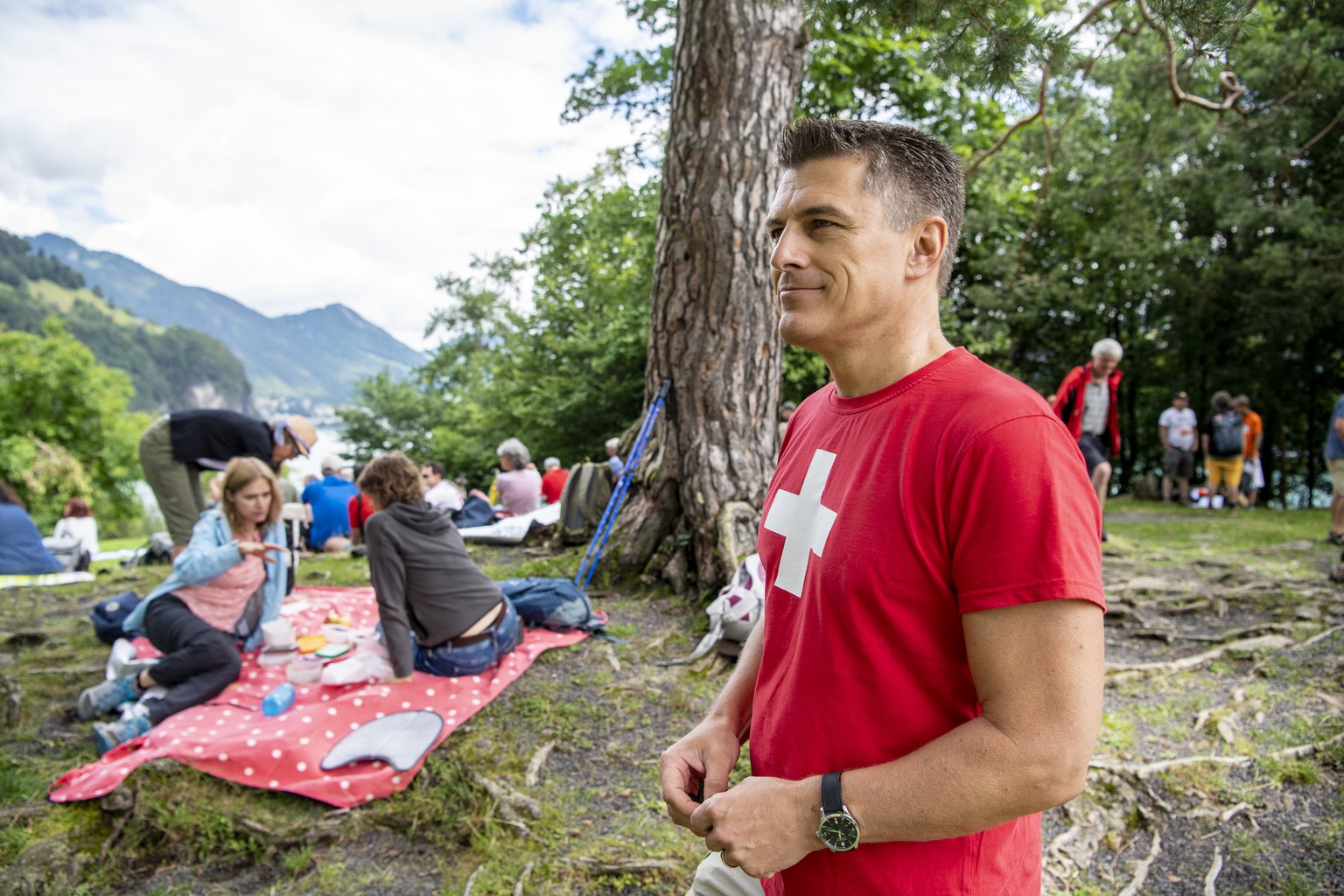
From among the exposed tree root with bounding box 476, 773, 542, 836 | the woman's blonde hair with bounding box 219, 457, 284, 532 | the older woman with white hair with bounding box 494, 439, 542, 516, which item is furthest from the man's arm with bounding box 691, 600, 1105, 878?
the older woman with white hair with bounding box 494, 439, 542, 516

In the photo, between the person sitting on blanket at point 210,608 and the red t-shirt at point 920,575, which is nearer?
the red t-shirt at point 920,575

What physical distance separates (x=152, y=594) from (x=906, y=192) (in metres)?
5.07

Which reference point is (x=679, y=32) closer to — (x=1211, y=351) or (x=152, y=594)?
(x=152, y=594)

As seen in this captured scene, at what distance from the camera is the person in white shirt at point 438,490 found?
10680 mm

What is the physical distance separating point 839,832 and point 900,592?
1.09 ft

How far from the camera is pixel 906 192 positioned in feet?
4.21

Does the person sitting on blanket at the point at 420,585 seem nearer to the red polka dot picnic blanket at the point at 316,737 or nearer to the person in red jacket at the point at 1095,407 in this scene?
the red polka dot picnic blanket at the point at 316,737

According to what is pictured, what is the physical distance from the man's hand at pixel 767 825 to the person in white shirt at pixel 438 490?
9.80 meters

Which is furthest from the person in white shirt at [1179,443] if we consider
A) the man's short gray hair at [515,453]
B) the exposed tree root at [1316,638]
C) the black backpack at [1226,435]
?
the man's short gray hair at [515,453]

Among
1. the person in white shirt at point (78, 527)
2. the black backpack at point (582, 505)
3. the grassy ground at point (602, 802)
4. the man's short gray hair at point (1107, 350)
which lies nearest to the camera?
the grassy ground at point (602, 802)

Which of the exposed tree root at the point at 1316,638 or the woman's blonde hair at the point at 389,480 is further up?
the woman's blonde hair at the point at 389,480

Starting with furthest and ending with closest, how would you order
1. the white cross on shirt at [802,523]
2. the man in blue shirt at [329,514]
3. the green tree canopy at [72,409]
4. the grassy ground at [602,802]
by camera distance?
the green tree canopy at [72,409], the man in blue shirt at [329,514], the grassy ground at [602,802], the white cross on shirt at [802,523]

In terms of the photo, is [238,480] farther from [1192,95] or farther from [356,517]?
[1192,95]

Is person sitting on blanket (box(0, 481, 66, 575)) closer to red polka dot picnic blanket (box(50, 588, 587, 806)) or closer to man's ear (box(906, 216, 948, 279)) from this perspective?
red polka dot picnic blanket (box(50, 588, 587, 806))
